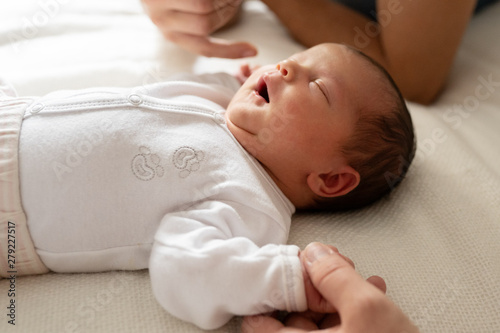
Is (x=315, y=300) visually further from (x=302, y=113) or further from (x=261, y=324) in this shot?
(x=302, y=113)

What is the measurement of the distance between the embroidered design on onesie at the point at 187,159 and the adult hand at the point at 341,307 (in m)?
0.26

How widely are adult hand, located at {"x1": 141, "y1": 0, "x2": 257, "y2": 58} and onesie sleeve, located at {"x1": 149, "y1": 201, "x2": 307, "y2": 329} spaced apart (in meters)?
0.58

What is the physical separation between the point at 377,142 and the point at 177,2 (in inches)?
21.7

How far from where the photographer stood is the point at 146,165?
0.86 meters

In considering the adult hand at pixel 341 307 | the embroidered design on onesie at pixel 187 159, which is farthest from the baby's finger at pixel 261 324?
the embroidered design on onesie at pixel 187 159

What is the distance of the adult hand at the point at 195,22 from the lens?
1.11 m

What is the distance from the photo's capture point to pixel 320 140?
0.93 meters

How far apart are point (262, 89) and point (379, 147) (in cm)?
27

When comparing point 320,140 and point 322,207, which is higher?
point 320,140

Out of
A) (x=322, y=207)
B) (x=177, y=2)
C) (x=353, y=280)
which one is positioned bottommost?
(x=322, y=207)

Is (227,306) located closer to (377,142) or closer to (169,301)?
(169,301)

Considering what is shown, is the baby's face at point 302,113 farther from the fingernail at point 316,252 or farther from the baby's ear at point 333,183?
the fingernail at point 316,252

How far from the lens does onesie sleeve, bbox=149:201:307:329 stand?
2.40 feet

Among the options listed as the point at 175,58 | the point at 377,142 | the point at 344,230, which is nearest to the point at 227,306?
the point at 344,230
